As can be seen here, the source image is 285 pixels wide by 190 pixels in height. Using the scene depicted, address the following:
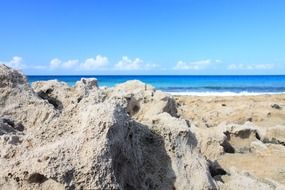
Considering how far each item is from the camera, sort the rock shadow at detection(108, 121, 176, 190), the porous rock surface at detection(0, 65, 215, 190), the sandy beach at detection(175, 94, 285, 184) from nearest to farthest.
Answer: the porous rock surface at detection(0, 65, 215, 190) → the rock shadow at detection(108, 121, 176, 190) → the sandy beach at detection(175, 94, 285, 184)

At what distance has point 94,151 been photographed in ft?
8.26

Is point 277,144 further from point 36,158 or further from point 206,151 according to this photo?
point 36,158

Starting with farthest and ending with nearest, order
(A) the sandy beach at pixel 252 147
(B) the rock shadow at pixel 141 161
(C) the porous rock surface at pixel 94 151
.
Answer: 1. (A) the sandy beach at pixel 252 147
2. (B) the rock shadow at pixel 141 161
3. (C) the porous rock surface at pixel 94 151

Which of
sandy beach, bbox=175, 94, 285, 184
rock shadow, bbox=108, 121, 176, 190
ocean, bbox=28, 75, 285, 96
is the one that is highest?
rock shadow, bbox=108, 121, 176, 190

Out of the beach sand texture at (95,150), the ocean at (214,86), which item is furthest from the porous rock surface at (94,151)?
the ocean at (214,86)

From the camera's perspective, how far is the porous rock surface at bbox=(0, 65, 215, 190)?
2.51m

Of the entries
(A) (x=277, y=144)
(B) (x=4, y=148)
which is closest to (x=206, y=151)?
(A) (x=277, y=144)

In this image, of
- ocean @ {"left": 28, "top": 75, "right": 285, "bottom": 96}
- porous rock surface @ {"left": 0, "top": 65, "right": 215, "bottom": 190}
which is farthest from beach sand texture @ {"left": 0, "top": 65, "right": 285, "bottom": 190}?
ocean @ {"left": 28, "top": 75, "right": 285, "bottom": 96}

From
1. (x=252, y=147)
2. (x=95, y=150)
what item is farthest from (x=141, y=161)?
(x=252, y=147)

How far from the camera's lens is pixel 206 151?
5.56m

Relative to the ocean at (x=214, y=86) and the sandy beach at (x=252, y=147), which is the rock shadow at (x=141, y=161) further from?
the ocean at (x=214, y=86)

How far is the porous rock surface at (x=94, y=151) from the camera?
251 cm

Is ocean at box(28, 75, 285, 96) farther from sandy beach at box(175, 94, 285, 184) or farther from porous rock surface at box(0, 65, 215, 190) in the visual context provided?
porous rock surface at box(0, 65, 215, 190)

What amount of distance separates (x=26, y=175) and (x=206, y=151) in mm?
3336
